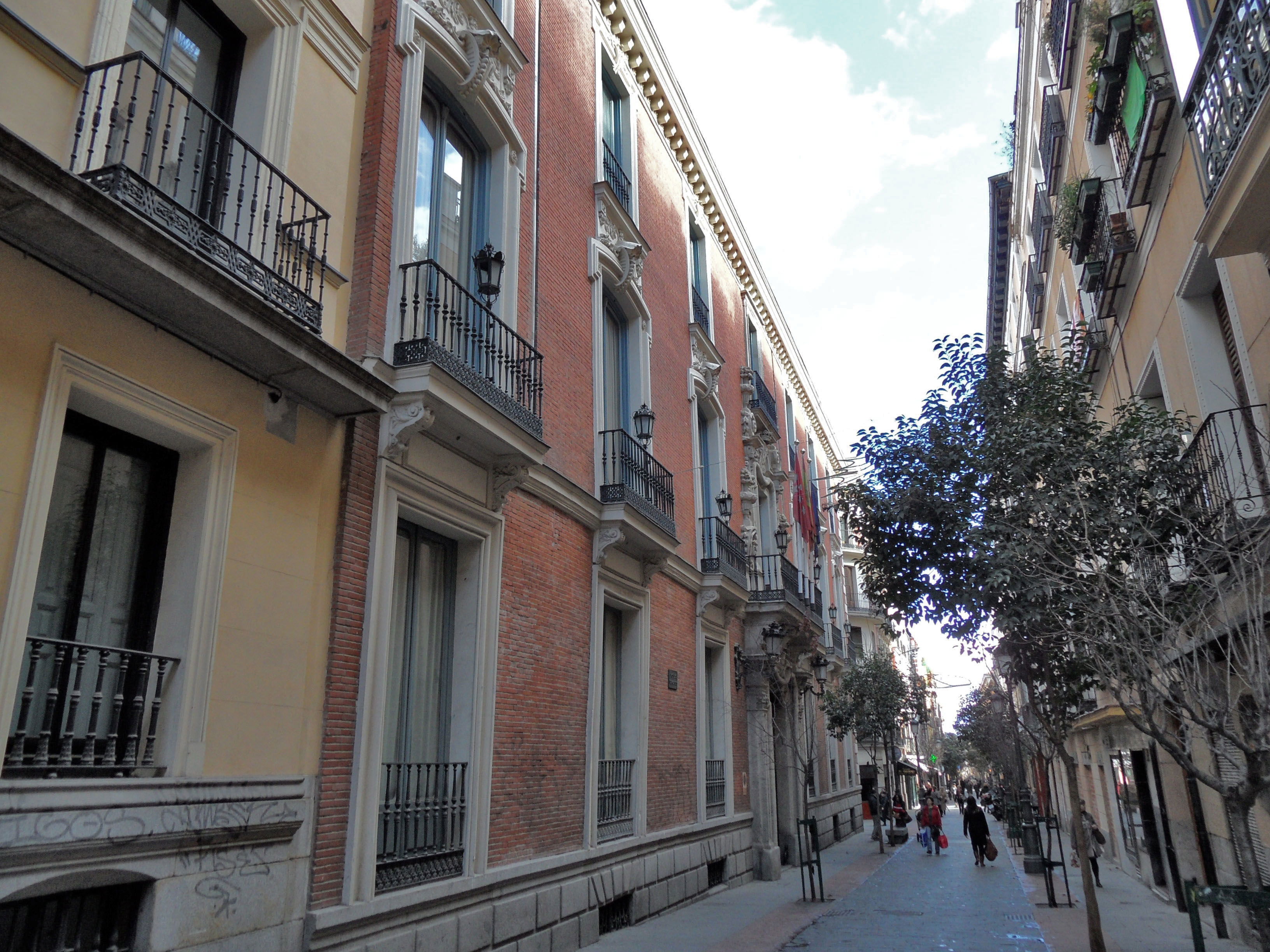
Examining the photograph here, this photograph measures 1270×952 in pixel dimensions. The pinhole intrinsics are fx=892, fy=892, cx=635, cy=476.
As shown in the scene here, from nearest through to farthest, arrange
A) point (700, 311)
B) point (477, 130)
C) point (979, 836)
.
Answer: point (477, 130) → point (700, 311) → point (979, 836)

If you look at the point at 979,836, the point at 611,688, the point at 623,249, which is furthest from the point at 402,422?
the point at 979,836

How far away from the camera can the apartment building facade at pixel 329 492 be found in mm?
5148

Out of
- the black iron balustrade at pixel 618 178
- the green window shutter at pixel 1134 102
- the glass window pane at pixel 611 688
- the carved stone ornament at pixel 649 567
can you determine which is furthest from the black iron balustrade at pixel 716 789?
the green window shutter at pixel 1134 102

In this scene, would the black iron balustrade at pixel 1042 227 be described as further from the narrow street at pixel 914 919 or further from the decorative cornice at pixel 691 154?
the narrow street at pixel 914 919

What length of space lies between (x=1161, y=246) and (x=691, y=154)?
10861 millimetres

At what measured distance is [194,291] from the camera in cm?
548

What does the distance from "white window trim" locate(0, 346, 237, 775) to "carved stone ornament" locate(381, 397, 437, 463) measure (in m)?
1.59

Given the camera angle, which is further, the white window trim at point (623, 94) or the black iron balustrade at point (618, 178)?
the black iron balustrade at point (618, 178)

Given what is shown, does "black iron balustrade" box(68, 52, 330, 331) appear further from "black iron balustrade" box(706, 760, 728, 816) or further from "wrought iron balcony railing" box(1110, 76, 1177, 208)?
"black iron balustrade" box(706, 760, 728, 816)

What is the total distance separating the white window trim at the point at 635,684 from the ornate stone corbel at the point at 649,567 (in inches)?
5.6

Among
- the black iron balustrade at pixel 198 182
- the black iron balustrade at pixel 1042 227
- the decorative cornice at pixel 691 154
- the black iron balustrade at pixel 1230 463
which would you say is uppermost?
the decorative cornice at pixel 691 154

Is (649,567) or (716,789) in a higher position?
(649,567)

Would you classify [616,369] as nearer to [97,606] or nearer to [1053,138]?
[1053,138]

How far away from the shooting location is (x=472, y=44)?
9.94 m
